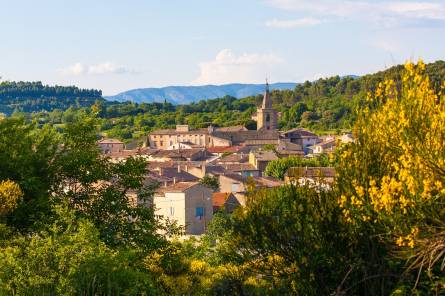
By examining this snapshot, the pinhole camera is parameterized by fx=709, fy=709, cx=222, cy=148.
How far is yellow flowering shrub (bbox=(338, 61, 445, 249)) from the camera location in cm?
989

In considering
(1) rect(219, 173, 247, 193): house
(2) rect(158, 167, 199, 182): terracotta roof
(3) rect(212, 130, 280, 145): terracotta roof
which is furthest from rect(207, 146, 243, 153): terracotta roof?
(1) rect(219, 173, 247, 193): house

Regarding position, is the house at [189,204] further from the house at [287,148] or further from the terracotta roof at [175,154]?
the house at [287,148]

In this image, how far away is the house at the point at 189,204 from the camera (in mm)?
46656

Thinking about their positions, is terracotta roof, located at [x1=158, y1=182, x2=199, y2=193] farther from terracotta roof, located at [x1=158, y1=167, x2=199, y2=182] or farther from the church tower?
the church tower

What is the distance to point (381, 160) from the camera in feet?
38.9

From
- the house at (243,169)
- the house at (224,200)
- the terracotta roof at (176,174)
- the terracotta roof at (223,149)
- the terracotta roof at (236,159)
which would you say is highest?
the house at (224,200)

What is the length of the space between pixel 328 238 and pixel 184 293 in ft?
16.4

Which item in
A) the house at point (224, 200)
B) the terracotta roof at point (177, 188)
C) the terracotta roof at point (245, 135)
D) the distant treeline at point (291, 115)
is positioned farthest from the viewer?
the distant treeline at point (291, 115)

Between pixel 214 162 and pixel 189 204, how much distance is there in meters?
40.0

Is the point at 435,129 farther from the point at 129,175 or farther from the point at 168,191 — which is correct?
the point at 168,191

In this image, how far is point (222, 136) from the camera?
12588 centimetres

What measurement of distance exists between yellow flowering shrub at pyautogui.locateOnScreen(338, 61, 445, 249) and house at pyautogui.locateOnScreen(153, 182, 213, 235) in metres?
35.5

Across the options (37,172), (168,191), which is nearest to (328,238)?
(37,172)

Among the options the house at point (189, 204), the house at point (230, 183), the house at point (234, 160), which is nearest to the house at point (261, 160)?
the house at point (234, 160)
